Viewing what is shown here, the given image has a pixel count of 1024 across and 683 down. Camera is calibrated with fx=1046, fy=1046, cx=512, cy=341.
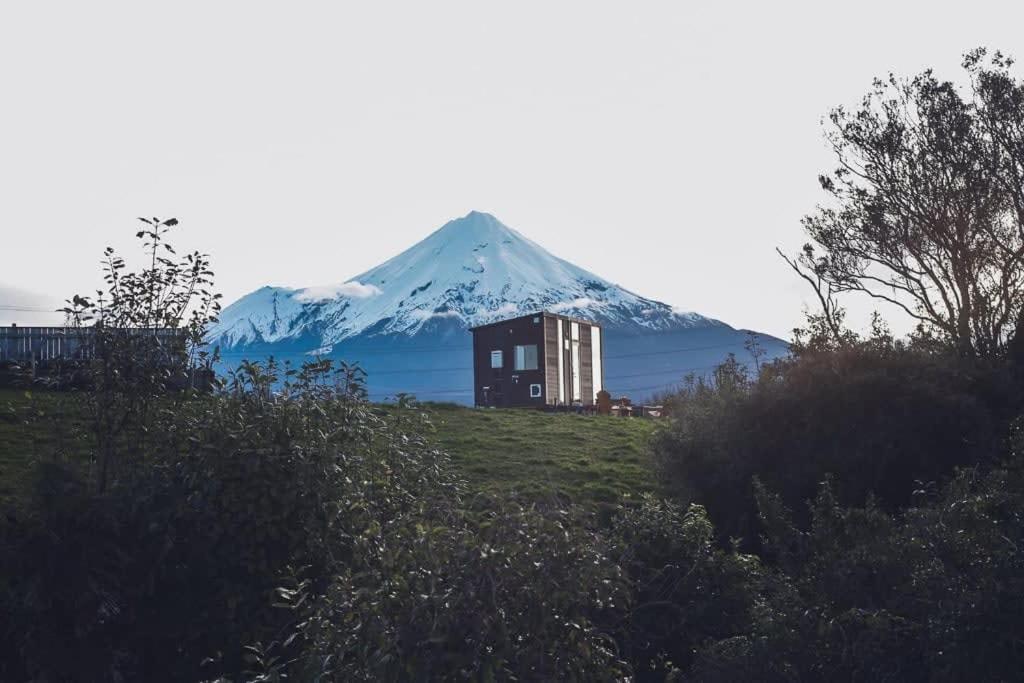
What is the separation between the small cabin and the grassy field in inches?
994

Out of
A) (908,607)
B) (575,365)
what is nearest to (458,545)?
(908,607)

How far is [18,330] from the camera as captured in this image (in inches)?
1138

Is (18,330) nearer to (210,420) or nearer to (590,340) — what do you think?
(210,420)

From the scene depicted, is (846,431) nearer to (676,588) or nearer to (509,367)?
(676,588)

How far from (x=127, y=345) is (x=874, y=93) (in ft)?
57.6

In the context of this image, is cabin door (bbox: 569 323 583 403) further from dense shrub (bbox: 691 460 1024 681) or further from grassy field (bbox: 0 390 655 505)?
dense shrub (bbox: 691 460 1024 681)

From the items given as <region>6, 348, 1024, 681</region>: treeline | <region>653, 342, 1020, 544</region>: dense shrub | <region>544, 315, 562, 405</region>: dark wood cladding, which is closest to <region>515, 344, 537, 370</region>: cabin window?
<region>544, 315, 562, 405</region>: dark wood cladding


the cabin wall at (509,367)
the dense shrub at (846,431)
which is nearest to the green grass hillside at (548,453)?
the dense shrub at (846,431)

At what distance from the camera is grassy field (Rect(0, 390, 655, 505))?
16.3m

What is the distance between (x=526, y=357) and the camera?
2157 inches

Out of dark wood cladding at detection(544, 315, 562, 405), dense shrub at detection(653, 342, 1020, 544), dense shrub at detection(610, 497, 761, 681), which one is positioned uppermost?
dark wood cladding at detection(544, 315, 562, 405)

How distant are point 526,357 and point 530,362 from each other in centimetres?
41

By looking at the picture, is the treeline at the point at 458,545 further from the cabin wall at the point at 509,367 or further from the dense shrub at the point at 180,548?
the cabin wall at the point at 509,367

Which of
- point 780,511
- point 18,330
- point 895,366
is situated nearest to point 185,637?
point 780,511
